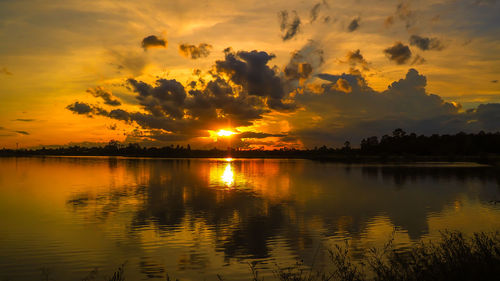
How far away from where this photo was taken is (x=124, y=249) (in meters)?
21.6

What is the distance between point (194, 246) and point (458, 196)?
3922 centimetres

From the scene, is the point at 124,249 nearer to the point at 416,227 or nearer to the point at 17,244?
the point at 17,244

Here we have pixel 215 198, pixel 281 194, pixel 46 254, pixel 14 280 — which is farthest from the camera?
pixel 281 194

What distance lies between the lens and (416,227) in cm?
2795

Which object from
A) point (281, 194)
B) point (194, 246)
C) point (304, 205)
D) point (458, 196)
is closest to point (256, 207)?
point (304, 205)

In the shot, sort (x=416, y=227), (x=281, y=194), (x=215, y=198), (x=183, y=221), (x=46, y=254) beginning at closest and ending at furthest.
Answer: (x=46, y=254)
(x=416, y=227)
(x=183, y=221)
(x=215, y=198)
(x=281, y=194)

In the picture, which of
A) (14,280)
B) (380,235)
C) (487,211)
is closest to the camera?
(14,280)

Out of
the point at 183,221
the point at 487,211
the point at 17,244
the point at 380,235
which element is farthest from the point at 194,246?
the point at 487,211

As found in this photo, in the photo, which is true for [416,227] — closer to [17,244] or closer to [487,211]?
[487,211]

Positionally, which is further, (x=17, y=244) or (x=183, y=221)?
(x=183, y=221)

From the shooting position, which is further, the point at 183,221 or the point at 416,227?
the point at 183,221

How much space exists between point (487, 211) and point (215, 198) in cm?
2852

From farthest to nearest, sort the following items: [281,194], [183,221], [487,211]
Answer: [281,194] < [487,211] < [183,221]

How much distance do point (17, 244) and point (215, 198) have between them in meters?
24.6
